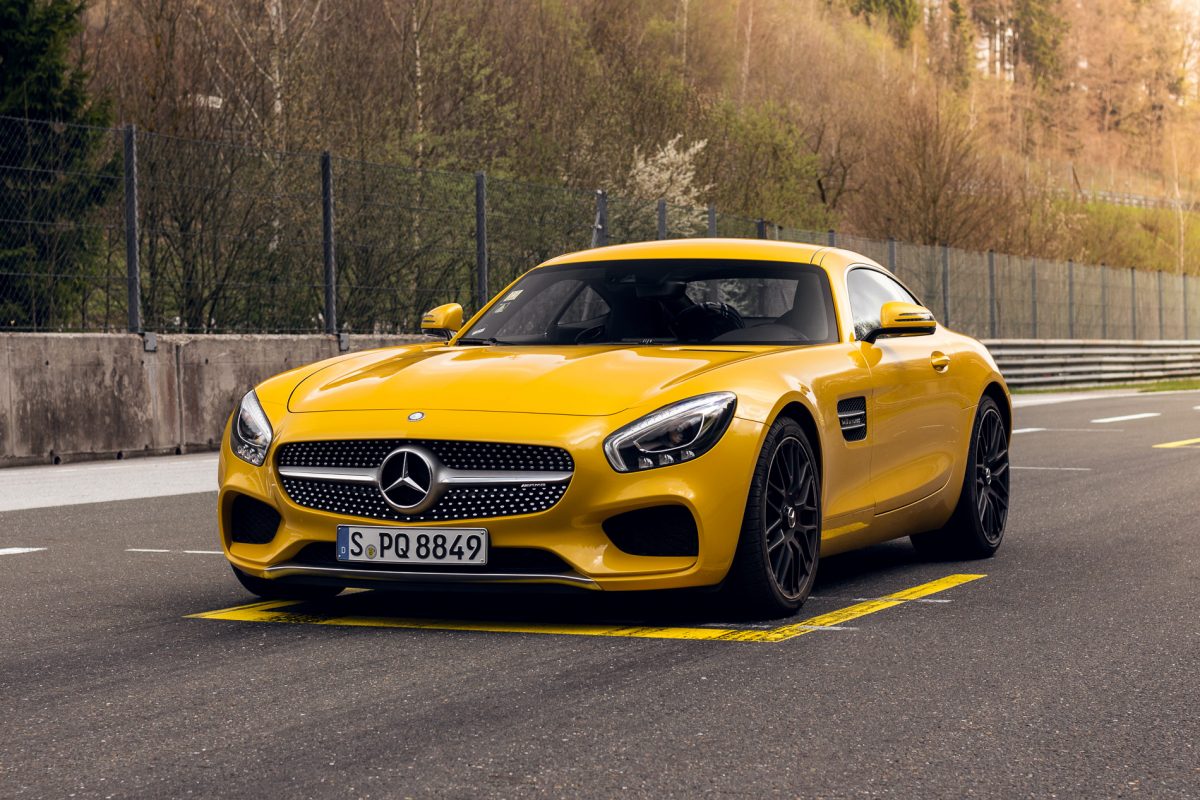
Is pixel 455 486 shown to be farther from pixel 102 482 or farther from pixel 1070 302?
pixel 1070 302

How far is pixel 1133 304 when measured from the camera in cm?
4509

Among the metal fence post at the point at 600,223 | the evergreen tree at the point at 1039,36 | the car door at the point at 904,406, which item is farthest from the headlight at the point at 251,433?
the evergreen tree at the point at 1039,36

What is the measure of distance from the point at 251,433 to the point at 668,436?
154cm

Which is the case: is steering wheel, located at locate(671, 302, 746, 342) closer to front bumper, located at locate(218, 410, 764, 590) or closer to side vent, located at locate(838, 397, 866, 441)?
side vent, located at locate(838, 397, 866, 441)

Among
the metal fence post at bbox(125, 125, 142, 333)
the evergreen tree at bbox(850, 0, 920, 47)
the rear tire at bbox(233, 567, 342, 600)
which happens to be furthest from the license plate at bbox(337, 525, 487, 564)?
the evergreen tree at bbox(850, 0, 920, 47)

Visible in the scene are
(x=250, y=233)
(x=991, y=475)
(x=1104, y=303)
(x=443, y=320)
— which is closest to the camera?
(x=443, y=320)

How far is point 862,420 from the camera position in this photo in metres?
7.13

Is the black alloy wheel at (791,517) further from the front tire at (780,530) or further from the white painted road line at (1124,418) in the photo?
the white painted road line at (1124,418)

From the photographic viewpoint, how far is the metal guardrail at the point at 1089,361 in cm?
3309

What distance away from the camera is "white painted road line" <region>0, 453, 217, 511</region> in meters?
11.4

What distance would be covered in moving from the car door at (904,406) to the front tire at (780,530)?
29.9 inches

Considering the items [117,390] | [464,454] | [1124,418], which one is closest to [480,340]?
[464,454]

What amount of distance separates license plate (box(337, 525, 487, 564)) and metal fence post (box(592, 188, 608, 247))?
1582cm

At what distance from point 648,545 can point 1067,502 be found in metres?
5.72
